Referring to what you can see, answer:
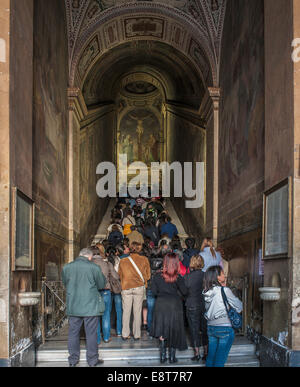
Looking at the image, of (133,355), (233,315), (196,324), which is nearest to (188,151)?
(133,355)

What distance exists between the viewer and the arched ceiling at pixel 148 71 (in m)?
15.7

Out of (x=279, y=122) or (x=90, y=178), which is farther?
(x=90, y=178)

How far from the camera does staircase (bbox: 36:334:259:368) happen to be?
20.4 feet

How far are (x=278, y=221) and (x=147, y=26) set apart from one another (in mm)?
11005

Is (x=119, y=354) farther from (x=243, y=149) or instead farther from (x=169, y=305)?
(x=243, y=149)

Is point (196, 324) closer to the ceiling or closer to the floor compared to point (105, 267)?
closer to the floor

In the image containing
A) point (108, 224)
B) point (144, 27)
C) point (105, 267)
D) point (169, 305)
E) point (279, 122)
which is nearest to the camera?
point (169, 305)

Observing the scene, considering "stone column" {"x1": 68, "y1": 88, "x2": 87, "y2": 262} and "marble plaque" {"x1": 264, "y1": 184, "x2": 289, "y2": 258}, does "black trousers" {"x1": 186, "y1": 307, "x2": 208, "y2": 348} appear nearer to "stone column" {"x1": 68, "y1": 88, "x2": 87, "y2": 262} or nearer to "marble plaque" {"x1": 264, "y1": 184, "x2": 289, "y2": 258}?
"marble plaque" {"x1": 264, "y1": 184, "x2": 289, "y2": 258}

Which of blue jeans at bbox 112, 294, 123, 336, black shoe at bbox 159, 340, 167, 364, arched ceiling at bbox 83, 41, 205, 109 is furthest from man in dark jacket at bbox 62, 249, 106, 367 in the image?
arched ceiling at bbox 83, 41, 205, 109

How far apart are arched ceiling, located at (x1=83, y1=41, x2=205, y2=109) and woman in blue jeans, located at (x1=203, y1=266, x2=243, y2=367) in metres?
10.3

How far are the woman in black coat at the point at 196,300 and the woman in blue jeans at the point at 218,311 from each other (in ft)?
2.58

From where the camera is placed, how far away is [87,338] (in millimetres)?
5754
